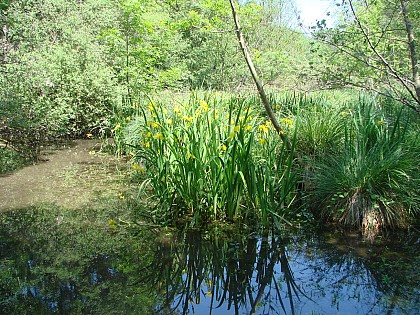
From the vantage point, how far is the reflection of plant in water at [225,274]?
2.94 metres

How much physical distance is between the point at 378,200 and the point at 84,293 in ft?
9.09

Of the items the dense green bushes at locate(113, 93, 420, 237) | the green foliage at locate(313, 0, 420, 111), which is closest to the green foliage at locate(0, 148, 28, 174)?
the dense green bushes at locate(113, 93, 420, 237)

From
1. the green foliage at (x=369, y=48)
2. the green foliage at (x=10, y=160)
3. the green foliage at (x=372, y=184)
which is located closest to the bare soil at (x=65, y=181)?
the green foliage at (x=10, y=160)

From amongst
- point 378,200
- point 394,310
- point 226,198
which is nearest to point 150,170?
point 226,198

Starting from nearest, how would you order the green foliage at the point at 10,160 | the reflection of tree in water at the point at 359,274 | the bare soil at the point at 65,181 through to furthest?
the reflection of tree in water at the point at 359,274 < the bare soil at the point at 65,181 < the green foliage at the point at 10,160

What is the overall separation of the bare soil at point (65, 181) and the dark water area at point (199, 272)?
911mm

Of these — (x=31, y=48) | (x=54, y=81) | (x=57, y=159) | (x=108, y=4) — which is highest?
(x=108, y=4)

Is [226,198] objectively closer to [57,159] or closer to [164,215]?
[164,215]

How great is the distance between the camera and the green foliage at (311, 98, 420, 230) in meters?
3.99

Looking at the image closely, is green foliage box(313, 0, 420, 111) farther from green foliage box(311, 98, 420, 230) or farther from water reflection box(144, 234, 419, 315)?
water reflection box(144, 234, 419, 315)

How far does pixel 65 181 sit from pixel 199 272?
341 centimetres

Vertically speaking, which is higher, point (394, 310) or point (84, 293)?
point (394, 310)

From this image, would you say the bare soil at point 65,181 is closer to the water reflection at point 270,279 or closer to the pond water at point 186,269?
the pond water at point 186,269

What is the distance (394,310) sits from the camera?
106 inches
